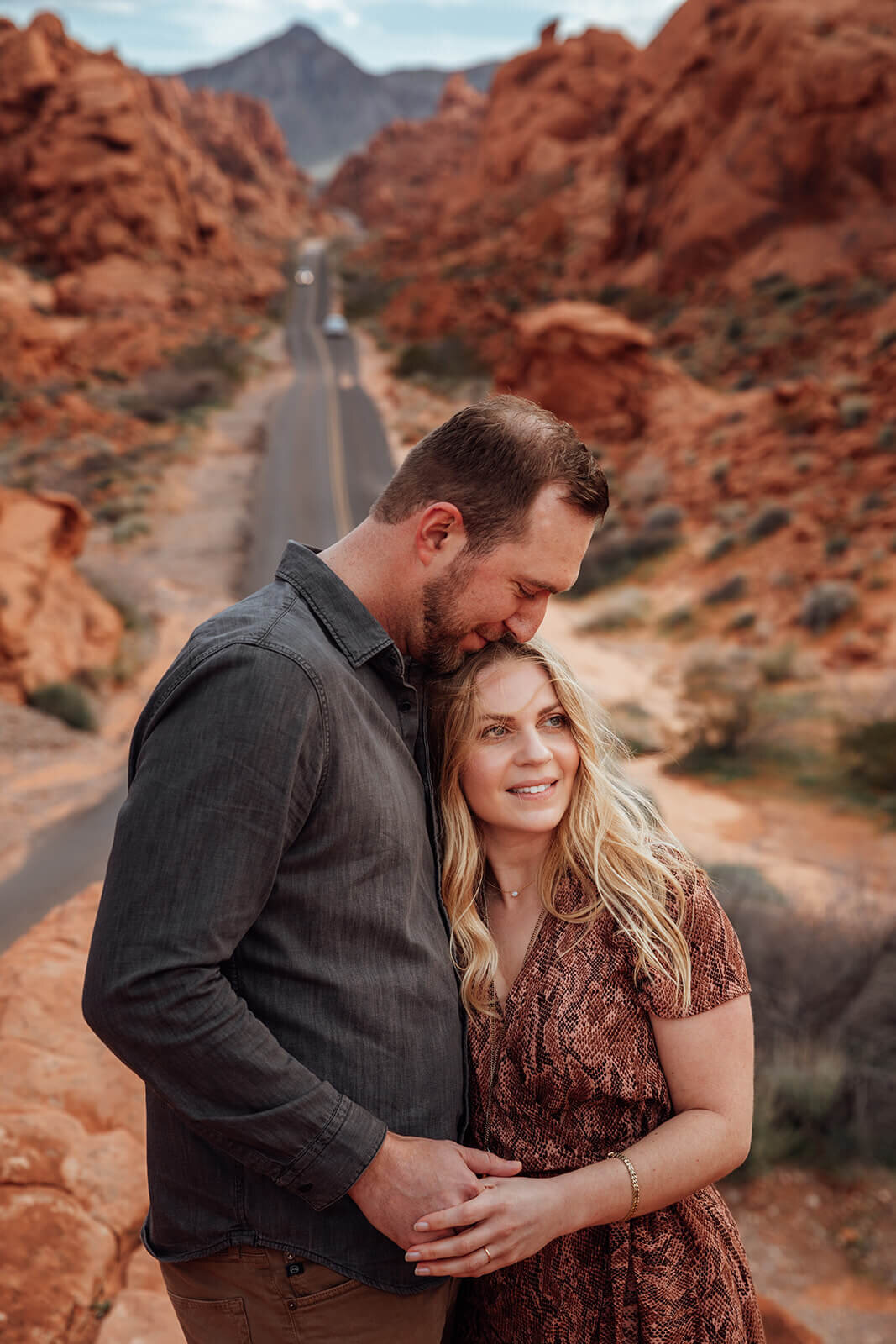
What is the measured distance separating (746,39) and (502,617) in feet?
107

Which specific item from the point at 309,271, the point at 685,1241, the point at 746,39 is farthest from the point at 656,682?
the point at 309,271

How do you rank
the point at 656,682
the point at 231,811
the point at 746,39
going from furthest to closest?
the point at 746,39 < the point at 656,682 < the point at 231,811

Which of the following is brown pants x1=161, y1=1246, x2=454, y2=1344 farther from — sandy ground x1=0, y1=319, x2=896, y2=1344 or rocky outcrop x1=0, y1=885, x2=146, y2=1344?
sandy ground x1=0, y1=319, x2=896, y2=1344

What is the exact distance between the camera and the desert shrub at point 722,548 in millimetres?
15695

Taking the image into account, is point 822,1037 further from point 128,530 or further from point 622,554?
point 128,530

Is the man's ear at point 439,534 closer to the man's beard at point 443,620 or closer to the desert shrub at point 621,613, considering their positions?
the man's beard at point 443,620

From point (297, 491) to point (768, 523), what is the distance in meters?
11.3

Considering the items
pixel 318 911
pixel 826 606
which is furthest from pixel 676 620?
pixel 318 911

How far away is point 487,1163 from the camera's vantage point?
1.80 m

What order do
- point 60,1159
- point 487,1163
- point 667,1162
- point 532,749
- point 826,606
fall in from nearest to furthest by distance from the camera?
1. point 487,1163
2. point 667,1162
3. point 532,749
4. point 60,1159
5. point 826,606

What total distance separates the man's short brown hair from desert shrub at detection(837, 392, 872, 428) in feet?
55.5

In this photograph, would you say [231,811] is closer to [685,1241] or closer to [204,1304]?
[204,1304]

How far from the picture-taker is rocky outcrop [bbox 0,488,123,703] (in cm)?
1094

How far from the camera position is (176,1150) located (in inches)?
69.7
